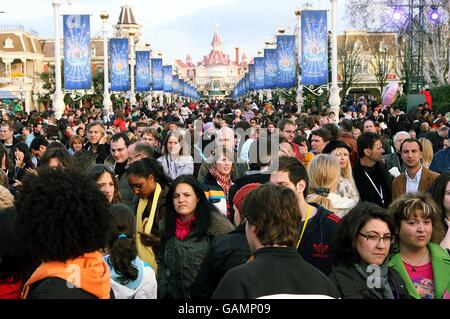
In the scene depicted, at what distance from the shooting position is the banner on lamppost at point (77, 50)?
26000 millimetres

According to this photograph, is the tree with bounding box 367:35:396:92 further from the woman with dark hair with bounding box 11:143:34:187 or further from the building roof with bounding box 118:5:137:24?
the building roof with bounding box 118:5:137:24

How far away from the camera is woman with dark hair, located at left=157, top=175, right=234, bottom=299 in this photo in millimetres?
5512

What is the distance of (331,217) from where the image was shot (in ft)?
17.3

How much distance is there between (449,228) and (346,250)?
58.7 inches

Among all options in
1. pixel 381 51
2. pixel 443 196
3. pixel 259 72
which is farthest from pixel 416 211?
pixel 381 51

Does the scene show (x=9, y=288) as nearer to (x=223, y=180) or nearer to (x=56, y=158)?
(x=56, y=158)

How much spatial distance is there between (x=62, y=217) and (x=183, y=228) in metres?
2.03

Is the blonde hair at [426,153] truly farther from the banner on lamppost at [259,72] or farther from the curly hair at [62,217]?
the banner on lamppost at [259,72]

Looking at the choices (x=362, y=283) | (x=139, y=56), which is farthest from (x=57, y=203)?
(x=139, y=56)

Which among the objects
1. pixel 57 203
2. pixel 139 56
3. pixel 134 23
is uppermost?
pixel 134 23

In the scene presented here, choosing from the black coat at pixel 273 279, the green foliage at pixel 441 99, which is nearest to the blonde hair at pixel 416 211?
the black coat at pixel 273 279

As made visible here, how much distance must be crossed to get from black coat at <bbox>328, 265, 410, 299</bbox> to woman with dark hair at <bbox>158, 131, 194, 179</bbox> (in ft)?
18.6

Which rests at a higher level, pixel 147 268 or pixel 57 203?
pixel 57 203

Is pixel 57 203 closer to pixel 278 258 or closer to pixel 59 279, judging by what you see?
pixel 59 279
